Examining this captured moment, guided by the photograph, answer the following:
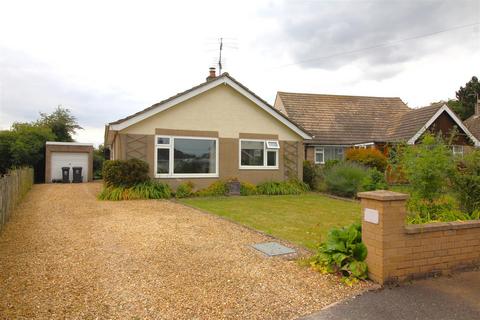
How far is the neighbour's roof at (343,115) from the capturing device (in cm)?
2359

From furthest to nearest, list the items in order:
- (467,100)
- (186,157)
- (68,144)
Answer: (467,100), (68,144), (186,157)

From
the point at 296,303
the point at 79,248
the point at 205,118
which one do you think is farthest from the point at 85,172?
the point at 296,303

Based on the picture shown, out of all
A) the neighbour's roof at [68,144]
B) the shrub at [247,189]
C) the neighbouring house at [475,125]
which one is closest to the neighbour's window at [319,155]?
the shrub at [247,189]

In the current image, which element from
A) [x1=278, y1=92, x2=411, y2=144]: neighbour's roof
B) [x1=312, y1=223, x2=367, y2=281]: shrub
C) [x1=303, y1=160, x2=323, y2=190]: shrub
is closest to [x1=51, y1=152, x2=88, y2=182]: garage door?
[x1=278, y1=92, x2=411, y2=144]: neighbour's roof

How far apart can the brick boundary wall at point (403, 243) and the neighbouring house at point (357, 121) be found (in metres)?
16.5

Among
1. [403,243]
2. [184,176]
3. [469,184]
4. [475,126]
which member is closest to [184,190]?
[184,176]

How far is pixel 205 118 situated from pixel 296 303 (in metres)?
12.2

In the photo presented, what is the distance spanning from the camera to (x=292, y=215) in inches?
383

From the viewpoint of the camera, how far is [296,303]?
384 centimetres

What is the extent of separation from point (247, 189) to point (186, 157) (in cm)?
310

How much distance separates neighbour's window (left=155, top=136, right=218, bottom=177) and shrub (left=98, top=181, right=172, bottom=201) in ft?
2.52

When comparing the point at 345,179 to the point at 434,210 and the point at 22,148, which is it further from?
the point at 22,148

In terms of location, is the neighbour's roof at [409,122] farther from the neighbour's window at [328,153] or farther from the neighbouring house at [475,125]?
the neighbouring house at [475,125]

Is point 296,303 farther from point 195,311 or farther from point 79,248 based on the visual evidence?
point 79,248
